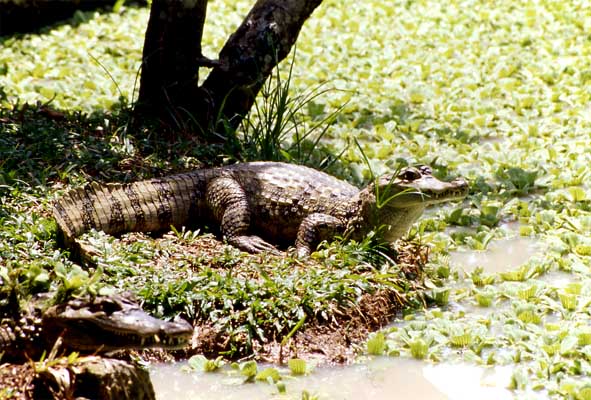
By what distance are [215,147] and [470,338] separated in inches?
126

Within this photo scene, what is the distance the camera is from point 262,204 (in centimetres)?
674

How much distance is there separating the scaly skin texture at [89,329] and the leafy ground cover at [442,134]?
242mm

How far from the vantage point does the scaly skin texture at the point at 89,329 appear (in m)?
4.21

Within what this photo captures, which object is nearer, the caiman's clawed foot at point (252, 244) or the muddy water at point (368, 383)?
the muddy water at point (368, 383)

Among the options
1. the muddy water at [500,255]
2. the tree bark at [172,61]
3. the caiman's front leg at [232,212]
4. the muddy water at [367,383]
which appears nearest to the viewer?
the muddy water at [367,383]

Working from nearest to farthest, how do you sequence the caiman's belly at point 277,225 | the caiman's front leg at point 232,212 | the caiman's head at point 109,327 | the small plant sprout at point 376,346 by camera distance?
the caiman's head at point 109,327 < the small plant sprout at point 376,346 < the caiman's front leg at point 232,212 < the caiman's belly at point 277,225

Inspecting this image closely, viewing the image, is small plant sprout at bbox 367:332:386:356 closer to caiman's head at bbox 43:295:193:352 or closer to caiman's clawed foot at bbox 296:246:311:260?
caiman's clawed foot at bbox 296:246:311:260

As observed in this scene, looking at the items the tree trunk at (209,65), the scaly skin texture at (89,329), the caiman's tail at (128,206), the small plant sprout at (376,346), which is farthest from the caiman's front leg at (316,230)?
the scaly skin texture at (89,329)

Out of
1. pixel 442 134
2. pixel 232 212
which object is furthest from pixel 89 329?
pixel 442 134

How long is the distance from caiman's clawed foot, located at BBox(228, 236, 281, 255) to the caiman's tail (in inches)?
19.2

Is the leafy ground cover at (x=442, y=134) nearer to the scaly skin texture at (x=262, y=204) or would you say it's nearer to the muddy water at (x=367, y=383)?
the muddy water at (x=367, y=383)

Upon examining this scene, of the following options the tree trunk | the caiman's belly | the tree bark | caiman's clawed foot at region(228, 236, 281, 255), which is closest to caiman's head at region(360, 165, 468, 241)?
the caiman's belly

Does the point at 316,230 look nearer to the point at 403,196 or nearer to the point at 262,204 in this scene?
the point at 262,204

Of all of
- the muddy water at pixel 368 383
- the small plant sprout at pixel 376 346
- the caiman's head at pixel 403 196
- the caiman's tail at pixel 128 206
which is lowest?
the muddy water at pixel 368 383
